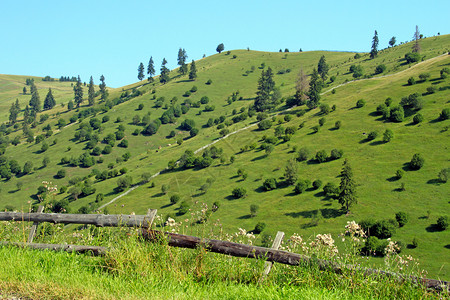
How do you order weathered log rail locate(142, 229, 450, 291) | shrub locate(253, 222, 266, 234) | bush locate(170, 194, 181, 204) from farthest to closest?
bush locate(170, 194, 181, 204), shrub locate(253, 222, 266, 234), weathered log rail locate(142, 229, 450, 291)

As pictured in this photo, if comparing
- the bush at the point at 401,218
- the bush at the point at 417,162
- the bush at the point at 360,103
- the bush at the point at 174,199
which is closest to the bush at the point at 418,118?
the bush at the point at 417,162

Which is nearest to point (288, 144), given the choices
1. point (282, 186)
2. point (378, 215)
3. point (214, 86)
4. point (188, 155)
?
point (282, 186)

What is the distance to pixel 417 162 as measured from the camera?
68875 millimetres

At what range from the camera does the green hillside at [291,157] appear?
61031 millimetres

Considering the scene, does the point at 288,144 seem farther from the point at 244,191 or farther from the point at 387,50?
the point at 387,50

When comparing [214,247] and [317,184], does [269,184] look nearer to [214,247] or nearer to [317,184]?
[317,184]

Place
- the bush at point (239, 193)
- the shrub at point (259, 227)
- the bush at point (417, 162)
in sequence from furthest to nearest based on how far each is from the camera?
the bush at point (239, 193) < the bush at point (417, 162) < the shrub at point (259, 227)

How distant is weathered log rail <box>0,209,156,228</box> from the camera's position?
771cm

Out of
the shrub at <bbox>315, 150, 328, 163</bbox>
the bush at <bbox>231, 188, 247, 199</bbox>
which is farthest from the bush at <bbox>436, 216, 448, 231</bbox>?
the bush at <bbox>231, 188, 247, 199</bbox>

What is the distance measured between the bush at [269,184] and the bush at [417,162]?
2839 centimetres

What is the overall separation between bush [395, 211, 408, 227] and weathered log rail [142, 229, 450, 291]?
54.6 meters

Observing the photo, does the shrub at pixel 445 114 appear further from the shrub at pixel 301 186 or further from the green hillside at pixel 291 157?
the shrub at pixel 301 186

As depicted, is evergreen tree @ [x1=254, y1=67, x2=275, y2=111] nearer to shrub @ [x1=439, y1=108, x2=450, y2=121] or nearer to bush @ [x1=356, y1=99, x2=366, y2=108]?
bush @ [x1=356, y1=99, x2=366, y2=108]

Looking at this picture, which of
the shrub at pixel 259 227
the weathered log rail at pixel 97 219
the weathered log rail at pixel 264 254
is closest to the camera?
the weathered log rail at pixel 264 254
